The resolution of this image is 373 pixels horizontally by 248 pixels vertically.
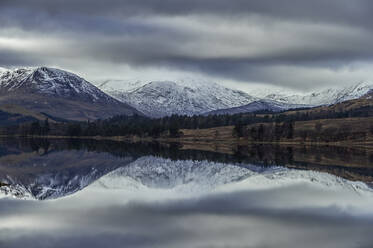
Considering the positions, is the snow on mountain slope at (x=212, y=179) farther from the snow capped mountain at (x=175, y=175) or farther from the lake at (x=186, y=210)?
the lake at (x=186, y=210)

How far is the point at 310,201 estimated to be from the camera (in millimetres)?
48156

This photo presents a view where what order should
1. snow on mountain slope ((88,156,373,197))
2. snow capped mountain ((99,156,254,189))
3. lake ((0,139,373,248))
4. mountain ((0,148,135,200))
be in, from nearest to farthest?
lake ((0,139,373,248))
mountain ((0,148,135,200))
snow on mountain slope ((88,156,373,197))
snow capped mountain ((99,156,254,189))

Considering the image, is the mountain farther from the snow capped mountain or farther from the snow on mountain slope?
the snow capped mountain

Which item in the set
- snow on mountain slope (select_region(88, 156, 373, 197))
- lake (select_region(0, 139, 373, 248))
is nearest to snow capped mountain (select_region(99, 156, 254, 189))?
snow on mountain slope (select_region(88, 156, 373, 197))

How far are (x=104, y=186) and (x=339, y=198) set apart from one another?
25.0m

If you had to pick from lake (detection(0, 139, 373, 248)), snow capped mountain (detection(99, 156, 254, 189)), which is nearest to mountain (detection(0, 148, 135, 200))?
lake (detection(0, 139, 373, 248))

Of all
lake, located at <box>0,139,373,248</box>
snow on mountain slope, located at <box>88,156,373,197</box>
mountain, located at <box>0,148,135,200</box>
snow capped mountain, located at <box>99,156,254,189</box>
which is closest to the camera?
lake, located at <box>0,139,373,248</box>

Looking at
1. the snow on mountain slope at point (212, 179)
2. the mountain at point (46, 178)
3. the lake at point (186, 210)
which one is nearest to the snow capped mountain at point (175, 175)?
the snow on mountain slope at point (212, 179)

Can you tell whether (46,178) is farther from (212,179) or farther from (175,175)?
(212,179)

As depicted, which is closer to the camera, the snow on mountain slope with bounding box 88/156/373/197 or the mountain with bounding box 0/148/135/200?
the mountain with bounding box 0/148/135/200

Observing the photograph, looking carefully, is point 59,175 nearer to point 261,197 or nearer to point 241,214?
point 261,197

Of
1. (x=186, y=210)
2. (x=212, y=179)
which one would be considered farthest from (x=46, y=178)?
(x=186, y=210)

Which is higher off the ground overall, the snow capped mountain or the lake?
the snow capped mountain

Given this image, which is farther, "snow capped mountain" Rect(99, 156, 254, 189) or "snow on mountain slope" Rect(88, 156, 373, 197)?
"snow capped mountain" Rect(99, 156, 254, 189)
